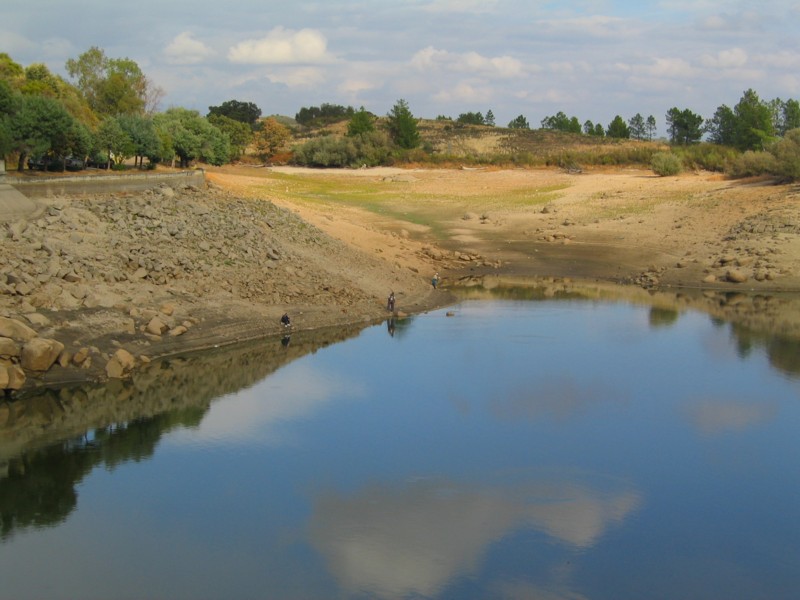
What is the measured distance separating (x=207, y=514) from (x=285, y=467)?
315cm

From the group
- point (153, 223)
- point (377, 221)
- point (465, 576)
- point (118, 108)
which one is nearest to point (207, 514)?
point (465, 576)

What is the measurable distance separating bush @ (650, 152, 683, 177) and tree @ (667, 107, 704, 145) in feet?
118

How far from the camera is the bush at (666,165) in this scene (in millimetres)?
75438

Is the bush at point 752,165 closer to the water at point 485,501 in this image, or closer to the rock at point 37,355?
the water at point 485,501

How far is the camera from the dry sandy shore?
34.1m

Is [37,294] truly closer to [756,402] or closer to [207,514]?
[207,514]

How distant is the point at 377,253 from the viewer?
50.0 m

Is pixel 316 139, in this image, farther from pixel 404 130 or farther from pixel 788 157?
pixel 788 157

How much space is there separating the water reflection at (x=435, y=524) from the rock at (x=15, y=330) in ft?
40.9

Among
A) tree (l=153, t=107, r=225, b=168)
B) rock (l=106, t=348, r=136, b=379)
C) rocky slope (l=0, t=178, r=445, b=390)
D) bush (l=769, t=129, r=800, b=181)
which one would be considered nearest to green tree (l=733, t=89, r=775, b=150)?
bush (l=769, t=129, r=800, b=181)

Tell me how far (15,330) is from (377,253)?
23.8 meters

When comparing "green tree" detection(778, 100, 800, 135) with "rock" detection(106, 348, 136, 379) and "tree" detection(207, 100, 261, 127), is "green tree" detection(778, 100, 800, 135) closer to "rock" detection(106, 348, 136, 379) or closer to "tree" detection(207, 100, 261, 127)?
"tree" detection(207, 100, 261, 127)

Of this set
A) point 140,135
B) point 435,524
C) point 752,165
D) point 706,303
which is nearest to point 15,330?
point 435,524

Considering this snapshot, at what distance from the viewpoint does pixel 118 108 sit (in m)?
83.8
